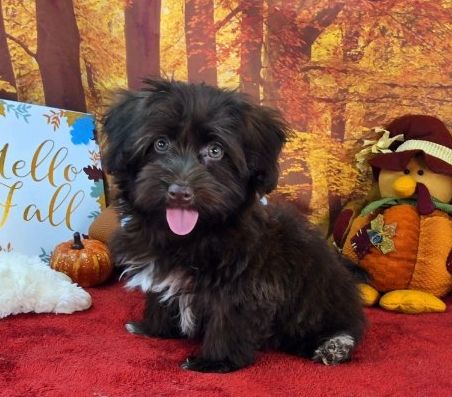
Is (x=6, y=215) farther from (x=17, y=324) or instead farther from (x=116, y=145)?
(x=116, y=145)

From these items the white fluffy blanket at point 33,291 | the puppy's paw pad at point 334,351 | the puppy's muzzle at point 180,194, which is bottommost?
the puppy's paw pad at point 334,351

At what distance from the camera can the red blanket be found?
1.88 metres

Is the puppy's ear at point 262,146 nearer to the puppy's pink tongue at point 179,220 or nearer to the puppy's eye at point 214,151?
the puppy's eye at point 214,151

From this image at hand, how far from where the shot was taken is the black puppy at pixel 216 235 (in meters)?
1.99

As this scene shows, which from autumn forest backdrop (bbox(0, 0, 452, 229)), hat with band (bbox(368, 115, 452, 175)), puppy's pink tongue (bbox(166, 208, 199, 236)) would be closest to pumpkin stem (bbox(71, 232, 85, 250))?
autumn forest backdrop (bbox(0, 0, 452, 229))

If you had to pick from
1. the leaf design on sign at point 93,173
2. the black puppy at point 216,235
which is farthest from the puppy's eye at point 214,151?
the leaf design on sign at point 93,173

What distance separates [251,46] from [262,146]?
4.88 feet

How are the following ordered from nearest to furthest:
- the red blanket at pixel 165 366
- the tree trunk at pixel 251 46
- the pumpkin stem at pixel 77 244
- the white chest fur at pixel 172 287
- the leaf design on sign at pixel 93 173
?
1. the red blanket at pixel 165 366
2. the white chest fur at pixel 172 287
3. the pumpkin stem at pixel 77 244
4. the tree trunk at pixel 251 46
5. the leaf design on sign at pixel 93 173

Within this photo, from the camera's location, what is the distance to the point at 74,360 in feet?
6.78

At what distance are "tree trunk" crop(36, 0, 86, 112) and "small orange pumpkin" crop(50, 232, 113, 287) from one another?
39.7 inches

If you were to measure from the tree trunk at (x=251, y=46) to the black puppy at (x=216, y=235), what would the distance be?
1253mm

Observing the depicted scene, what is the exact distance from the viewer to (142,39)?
11.5ft

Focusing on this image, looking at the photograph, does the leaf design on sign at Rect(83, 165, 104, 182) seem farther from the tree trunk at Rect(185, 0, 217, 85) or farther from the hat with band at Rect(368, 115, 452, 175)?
the hat with band at Rect(368, 115, 452, 175)

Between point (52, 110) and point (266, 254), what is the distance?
1877mm
